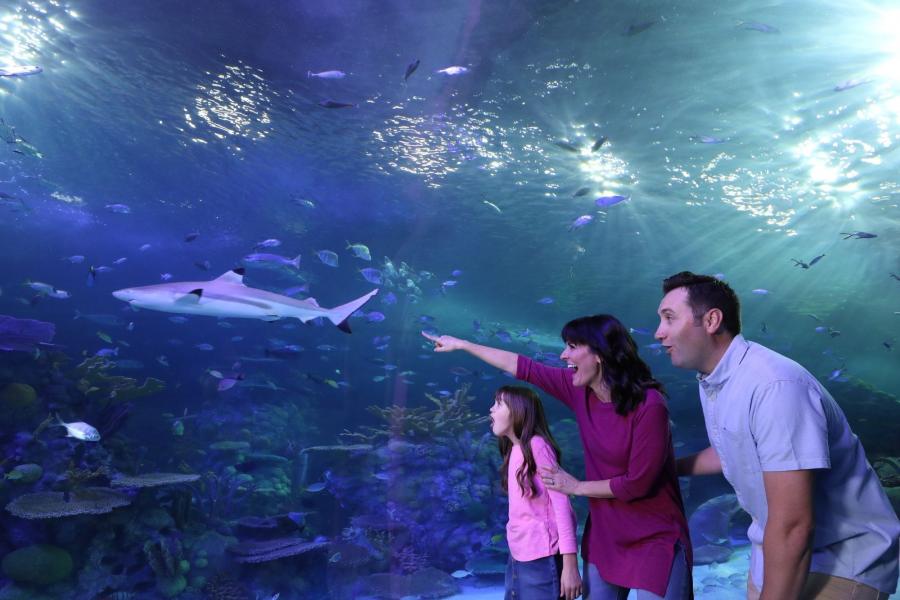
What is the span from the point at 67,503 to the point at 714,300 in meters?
8.43

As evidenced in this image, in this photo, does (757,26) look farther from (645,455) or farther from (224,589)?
(224,589)

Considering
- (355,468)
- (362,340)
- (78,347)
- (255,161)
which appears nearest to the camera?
(355,468)

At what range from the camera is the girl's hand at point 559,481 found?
282 centimetres

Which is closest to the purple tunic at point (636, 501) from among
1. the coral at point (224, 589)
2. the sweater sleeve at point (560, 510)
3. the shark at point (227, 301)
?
the sweater sleeve at point (560, 510)

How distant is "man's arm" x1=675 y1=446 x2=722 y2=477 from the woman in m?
0.16

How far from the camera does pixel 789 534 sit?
1.71m

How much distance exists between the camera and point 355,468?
390 inches

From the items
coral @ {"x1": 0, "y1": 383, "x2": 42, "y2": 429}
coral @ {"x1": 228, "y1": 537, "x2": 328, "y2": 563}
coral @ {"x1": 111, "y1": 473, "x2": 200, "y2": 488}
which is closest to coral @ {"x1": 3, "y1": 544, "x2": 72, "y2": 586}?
coral @ {"x1": 111, "y1": 473, "x2": 200, "y2": 488}

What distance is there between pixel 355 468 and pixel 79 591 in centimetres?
467

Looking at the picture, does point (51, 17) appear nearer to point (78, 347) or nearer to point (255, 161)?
point (255, 161)

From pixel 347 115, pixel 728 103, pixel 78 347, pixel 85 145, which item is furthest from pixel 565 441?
pixel 78 347

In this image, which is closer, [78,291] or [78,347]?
[78,347]

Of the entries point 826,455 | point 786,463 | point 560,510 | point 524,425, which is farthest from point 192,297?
point 826,455

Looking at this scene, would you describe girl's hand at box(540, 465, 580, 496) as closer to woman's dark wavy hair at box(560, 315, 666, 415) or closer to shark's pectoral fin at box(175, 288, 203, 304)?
woman's dark wavy hair at box(560, 315, 666, 415)
